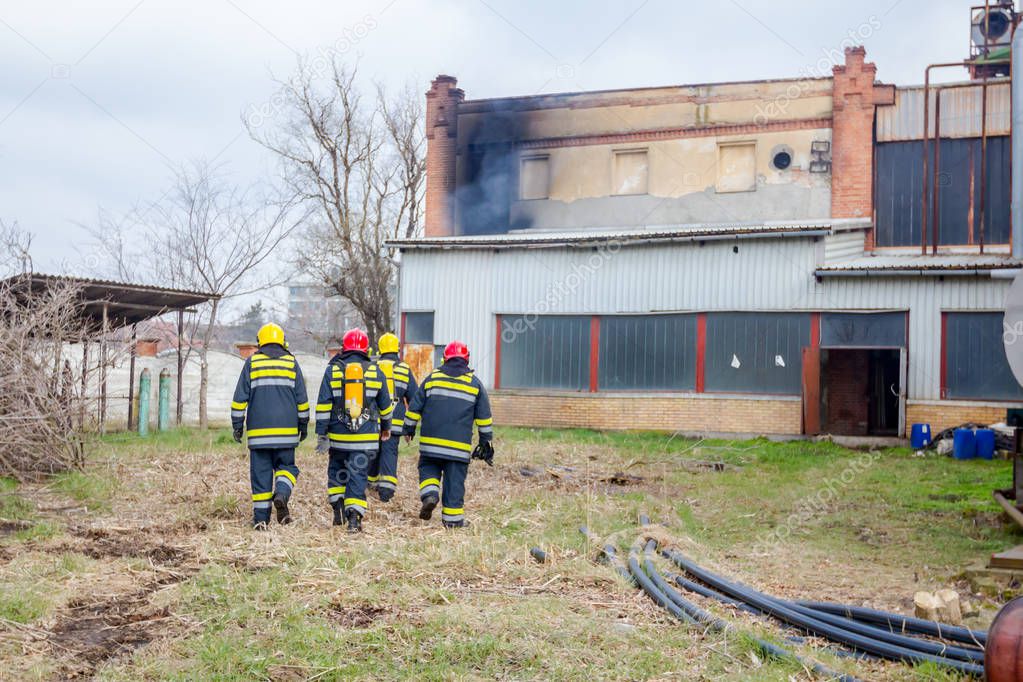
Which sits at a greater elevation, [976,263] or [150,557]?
[976,263]

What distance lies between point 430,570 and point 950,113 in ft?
70.5

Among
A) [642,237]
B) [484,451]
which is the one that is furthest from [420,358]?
[484,451]

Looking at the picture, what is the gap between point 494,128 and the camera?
29.9 m

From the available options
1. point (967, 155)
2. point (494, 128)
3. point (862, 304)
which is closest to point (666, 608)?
point (862, 304)

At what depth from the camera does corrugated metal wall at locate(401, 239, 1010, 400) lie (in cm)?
1920

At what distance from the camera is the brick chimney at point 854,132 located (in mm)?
24547

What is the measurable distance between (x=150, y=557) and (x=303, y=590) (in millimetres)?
1866

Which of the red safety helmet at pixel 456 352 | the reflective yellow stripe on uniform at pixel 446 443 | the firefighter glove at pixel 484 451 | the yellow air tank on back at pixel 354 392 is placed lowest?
the firefighter glove at pixel 484 451

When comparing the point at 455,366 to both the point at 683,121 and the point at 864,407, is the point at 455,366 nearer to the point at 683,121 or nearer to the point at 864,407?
the point at 864,407

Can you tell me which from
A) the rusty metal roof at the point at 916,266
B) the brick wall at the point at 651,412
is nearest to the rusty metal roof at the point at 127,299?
the brick wall at the point at 651,412

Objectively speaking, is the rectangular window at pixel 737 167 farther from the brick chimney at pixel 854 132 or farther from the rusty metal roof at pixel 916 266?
the rusty metal roof at pixel 916 266

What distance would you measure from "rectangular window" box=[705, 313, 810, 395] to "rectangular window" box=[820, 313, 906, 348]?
42 centimetres

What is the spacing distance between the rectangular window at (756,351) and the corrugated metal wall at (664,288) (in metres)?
0.28

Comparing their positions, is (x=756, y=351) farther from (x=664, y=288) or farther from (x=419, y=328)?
(x=419, y=328)
